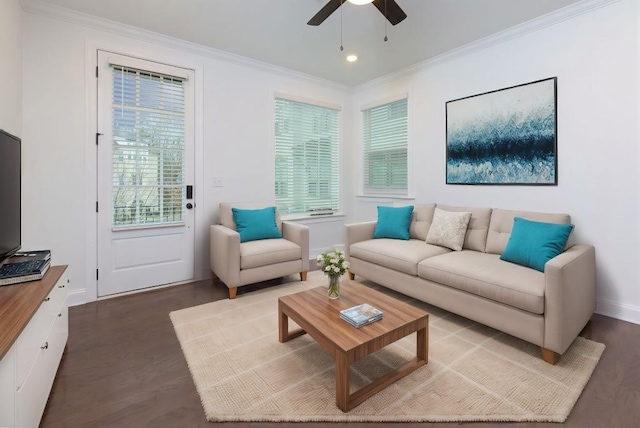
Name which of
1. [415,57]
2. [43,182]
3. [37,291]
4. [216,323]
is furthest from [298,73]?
[37,291]

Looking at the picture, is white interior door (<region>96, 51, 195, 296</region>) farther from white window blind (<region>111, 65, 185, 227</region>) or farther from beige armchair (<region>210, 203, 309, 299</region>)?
beige armchair (<region>210, 203, 309, 299</region>)

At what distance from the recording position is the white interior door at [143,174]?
→ 10.0 ft

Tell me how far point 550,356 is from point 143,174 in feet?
12.7

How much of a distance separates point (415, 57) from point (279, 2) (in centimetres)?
191

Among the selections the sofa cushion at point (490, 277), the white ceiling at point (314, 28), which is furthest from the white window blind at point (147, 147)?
the sofa cushion at point (490, 277)

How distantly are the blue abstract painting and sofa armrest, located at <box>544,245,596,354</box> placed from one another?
3.82ft

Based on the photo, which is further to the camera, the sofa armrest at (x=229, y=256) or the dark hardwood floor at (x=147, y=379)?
the sofa armrest at (x=229, y=256)

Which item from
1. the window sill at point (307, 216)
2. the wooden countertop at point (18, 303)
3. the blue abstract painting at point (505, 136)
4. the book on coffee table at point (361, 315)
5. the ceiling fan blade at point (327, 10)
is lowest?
the book on coffee table at point (361, 315)

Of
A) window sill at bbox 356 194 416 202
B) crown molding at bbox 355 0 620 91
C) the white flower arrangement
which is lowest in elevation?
the white flower arrangement

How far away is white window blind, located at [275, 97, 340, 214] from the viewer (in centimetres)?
434

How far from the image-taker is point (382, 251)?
312cm

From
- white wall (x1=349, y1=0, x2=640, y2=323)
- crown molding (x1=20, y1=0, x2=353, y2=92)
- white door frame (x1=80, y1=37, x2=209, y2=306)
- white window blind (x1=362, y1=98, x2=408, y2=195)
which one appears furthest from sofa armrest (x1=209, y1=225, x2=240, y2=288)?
white wall (x1=349, y1=0, x2=640, y2=323)

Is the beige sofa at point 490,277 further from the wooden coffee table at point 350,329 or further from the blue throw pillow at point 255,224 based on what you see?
the blue throw pillow at point 255,224

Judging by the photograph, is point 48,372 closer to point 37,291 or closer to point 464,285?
point 37,291
